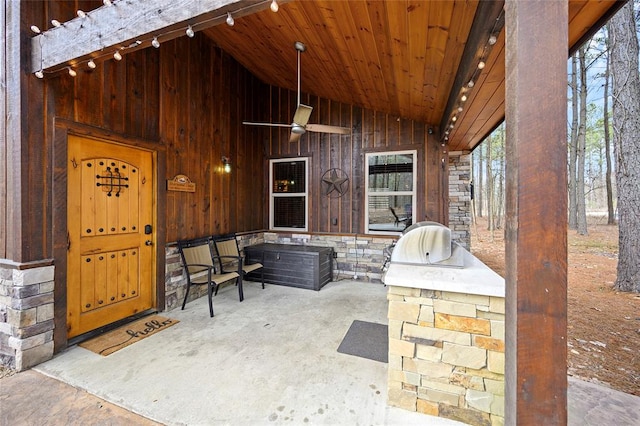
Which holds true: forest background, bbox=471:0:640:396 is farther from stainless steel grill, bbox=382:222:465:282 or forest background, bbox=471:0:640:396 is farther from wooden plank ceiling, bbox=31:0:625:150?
stainless steel grill, bbox=382:222:465:282

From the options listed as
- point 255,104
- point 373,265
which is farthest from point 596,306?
point 255,104

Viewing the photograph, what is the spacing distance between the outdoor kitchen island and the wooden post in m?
0.64

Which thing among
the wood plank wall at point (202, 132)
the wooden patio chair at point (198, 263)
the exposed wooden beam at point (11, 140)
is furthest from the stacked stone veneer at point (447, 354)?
the exposed wooden beam at point (11, 140)

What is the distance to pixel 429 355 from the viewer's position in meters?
1.81

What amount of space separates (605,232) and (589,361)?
496 inches

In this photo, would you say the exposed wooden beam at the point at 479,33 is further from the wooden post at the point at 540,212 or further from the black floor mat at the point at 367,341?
the black floor mat at the point at 367,341

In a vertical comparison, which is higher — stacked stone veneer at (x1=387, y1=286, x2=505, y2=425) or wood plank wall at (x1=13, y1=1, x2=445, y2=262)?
wood plank wall at (x1=13, y1=1, x2=445, y2=262)

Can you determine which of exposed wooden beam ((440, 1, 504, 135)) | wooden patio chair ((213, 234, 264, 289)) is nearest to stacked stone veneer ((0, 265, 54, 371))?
wooden patio chair ((213, 234, 264, 289))

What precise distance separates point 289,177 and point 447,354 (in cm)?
460

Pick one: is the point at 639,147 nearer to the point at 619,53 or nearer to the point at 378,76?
the point at 619,53

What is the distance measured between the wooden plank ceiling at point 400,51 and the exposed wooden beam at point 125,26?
3.57 feet

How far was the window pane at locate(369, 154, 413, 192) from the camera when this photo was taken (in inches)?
193

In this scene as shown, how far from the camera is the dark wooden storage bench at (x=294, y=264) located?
4.63m

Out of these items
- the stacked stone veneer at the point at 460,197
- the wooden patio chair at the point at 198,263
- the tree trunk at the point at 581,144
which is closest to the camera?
the wooden patio chair at the point at 198,263
